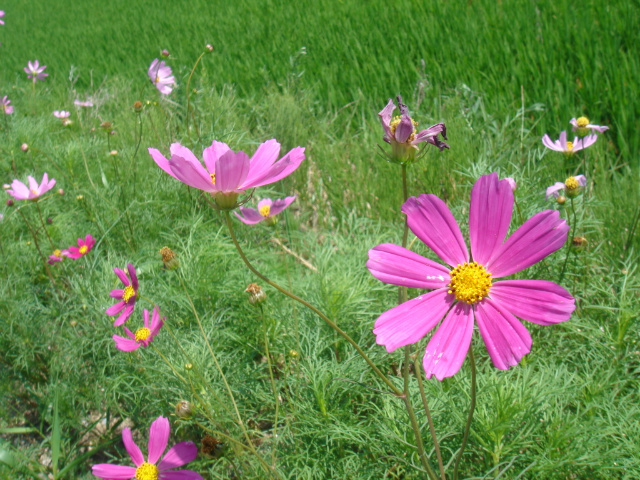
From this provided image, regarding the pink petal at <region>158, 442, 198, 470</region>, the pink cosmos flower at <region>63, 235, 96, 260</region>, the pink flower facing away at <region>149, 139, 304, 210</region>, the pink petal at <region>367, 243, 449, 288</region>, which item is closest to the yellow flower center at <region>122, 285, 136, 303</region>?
the pink petal at <region>158, 442, 198, 470</region>

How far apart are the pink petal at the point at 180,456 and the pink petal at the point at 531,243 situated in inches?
27.8

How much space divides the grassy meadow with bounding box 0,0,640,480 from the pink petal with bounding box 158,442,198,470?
6 cm

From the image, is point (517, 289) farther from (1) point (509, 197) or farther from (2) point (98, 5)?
(2) point (98, 5)

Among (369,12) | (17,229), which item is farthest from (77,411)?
(369,12)

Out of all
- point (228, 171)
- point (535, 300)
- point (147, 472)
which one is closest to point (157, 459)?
point (147, 472)

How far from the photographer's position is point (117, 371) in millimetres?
1439

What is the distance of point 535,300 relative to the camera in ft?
2.14

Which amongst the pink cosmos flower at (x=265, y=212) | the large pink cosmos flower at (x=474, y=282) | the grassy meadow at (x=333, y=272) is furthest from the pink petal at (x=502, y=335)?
the pink cosmos flower at (x=265, y=212)

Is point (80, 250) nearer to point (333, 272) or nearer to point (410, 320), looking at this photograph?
point (333, 272)

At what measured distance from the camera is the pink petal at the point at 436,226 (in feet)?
Answer: 2.22

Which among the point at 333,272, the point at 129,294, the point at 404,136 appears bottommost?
the point at 333,272

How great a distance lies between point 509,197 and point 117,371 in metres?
1.24

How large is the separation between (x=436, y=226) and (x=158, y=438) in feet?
2.49

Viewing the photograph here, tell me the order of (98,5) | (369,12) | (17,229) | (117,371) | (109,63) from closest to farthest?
(117,371) < (17,229) < (369,12) < (109,63) < (98,5)
